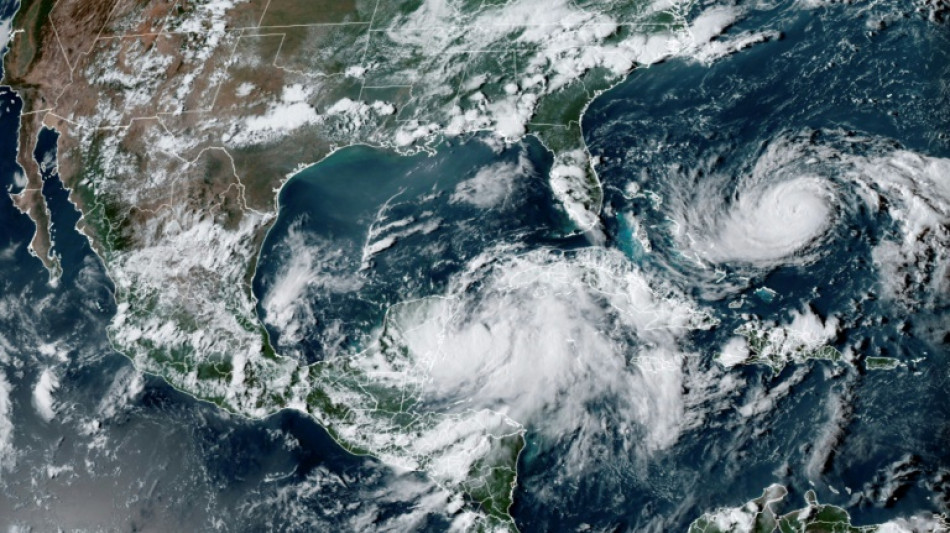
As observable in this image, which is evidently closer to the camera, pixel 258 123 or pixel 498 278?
pixel 498 278

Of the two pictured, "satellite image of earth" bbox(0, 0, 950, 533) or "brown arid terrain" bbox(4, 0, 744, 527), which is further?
"brown arid terrain" bbox(4, 0, 744, 527)

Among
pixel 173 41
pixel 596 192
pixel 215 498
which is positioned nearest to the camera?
pixel 215 498

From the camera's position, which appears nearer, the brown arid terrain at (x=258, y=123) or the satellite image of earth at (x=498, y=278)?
the satellite image of earth at (x=498, y=278)

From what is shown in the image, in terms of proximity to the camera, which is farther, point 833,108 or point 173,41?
point 173,41

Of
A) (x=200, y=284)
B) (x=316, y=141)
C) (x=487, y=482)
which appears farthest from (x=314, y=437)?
(x=316, y=141)

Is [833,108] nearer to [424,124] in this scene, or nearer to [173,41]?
[424,124]

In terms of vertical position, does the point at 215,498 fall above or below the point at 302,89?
Result: below

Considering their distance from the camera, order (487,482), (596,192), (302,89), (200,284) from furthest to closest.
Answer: (302,89)
(200,284)
(596,192)
(487,482)

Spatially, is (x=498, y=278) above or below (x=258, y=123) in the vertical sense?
below
